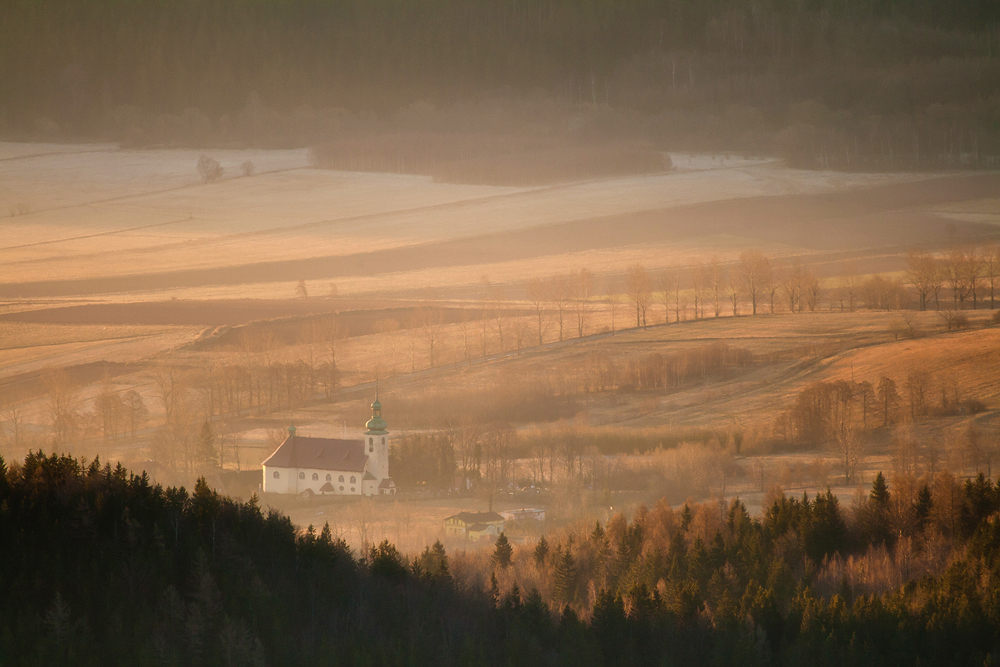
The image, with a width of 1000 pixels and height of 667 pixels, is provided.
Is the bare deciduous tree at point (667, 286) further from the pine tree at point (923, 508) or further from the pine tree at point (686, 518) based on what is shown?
the pine tree at point (923, 508)

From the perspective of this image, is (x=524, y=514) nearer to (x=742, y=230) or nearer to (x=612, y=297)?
(x=612, y=297)

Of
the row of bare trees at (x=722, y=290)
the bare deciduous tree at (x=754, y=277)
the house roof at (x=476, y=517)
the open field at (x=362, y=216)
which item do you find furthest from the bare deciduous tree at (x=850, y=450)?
the open field at (x=362, y=216)

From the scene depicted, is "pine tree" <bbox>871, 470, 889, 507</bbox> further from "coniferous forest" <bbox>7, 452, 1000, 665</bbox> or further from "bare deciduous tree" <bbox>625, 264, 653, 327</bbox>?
"bare deciduous tree" <bbox>625, 264, 653, 327</bbox>

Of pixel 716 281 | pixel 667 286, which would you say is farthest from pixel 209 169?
pixel 716 281

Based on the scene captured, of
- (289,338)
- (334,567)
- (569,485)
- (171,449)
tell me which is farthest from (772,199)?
(334,567)

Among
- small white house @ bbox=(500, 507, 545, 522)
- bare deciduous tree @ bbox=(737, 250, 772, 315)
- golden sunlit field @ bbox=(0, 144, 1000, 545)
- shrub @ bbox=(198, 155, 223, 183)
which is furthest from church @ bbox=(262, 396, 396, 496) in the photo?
shrub @ bbox=(198, 155, 223, 183)

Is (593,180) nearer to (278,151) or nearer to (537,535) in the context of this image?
(278,151)

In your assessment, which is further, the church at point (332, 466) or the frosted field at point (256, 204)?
the frosted field at point (256, 204)
